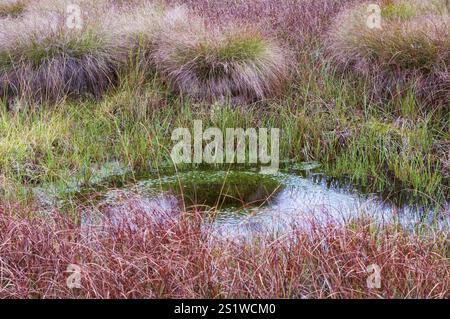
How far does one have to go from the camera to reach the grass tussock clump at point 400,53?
237 inches

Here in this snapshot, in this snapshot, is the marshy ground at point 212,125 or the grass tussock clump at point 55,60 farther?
the grass tussock clump at point 55,60

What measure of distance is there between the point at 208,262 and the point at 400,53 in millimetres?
3931

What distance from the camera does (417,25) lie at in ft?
21.2

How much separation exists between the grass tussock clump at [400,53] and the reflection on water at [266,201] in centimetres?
162

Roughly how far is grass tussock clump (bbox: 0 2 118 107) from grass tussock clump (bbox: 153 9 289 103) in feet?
2.42

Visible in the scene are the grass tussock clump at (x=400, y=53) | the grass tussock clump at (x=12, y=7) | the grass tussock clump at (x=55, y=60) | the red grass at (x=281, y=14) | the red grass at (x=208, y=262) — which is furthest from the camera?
the grass tussock clump at (x=12, y=7)

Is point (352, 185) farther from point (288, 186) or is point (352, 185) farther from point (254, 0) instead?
point (254, 0)

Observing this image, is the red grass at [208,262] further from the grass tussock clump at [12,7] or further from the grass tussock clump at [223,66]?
the grass tussock clump at [12,7]

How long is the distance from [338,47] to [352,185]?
2281 mm

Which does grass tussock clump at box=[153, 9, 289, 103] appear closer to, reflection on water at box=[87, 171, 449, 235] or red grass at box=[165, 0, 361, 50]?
red grass at box=[165, 0, 361, 50]

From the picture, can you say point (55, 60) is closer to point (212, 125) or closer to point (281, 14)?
point (212, 125)

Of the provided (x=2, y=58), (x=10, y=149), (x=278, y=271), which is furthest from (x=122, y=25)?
(x=278, y=271)

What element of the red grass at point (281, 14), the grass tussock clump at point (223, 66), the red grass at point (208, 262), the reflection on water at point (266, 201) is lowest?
the reflection on water at point (266, 201)

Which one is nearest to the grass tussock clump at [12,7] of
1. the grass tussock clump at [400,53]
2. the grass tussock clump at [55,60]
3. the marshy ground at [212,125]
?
the marshy ground at [212,125]
